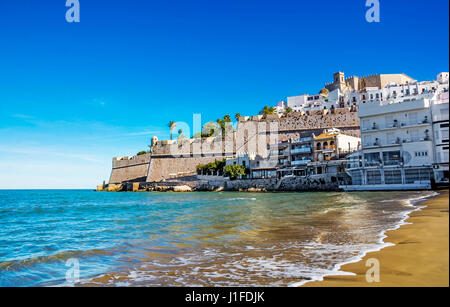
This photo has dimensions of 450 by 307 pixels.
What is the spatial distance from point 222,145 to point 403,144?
42.4 metres

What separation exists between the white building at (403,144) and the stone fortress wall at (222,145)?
73.0 feet

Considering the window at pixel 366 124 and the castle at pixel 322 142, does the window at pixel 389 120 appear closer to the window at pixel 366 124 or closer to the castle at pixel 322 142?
the castle at pixel 322 142

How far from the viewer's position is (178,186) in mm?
66438

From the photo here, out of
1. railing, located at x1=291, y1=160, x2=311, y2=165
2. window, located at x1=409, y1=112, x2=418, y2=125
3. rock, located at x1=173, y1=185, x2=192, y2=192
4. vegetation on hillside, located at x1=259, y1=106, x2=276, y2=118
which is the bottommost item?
rock, located at x1=173, y1=185, x2=192, y2=192

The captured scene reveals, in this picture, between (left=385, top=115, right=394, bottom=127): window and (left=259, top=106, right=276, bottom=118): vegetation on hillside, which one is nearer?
(left=385, top=115, right=394, bottom=127): window

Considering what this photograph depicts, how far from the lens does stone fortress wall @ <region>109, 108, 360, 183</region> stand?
207ft

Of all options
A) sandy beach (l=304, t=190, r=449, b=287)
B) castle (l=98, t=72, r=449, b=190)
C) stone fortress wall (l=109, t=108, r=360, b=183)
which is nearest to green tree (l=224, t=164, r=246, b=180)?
castle (l=98, t=72, r=449, b=190)

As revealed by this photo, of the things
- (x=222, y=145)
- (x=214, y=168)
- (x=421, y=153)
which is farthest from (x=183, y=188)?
(x=421, y=153)

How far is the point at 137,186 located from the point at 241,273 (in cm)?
7395

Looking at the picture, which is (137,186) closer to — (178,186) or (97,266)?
(178,186)

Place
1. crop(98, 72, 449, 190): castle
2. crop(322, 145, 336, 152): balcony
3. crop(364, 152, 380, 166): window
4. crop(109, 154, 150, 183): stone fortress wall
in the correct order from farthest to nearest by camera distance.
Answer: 1. crop(109, 154, 150, 183): stone fortress wall
2. crop(322, 145, 336, 152): balcony
3. crop(364, 152, 380, 166): window
4. crop(98, 72, 449, 190): castle

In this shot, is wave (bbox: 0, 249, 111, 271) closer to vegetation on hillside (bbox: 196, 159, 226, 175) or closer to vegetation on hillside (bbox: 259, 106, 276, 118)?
vegetation on hillside (bbox: 196, 159, 226, 175)

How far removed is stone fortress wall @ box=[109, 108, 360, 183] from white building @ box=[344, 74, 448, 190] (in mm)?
22259
